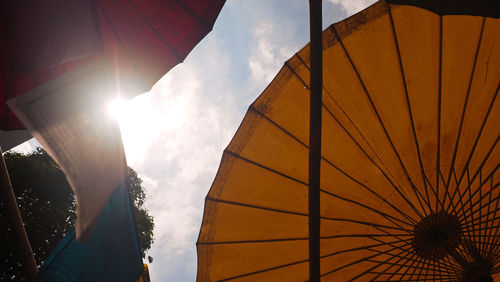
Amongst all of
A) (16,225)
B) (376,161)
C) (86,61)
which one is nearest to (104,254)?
(16,225)

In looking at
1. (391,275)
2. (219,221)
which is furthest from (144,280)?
(391,275)

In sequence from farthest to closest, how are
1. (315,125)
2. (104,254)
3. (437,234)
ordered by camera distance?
(437,234) < (104,254) < (315,125)

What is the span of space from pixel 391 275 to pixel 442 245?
591mm

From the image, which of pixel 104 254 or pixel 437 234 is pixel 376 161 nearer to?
pixel 437 234

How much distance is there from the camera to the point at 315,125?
1.27 m

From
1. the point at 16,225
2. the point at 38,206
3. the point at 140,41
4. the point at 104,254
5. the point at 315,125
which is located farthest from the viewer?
the point at 38,206

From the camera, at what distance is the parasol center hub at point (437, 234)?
2365 millimetres

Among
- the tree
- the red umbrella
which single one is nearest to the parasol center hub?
the red umbrella

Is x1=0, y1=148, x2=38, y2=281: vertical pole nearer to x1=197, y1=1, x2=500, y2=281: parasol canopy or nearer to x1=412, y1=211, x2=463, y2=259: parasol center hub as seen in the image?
x1=197, y1=1, x2=500, y2=281: parasol canopy

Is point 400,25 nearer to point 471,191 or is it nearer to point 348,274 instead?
point 471,191

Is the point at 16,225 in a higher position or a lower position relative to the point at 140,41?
lower

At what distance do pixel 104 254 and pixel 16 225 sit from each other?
83 centimetres

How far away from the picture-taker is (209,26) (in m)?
2.75

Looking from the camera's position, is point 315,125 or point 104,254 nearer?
point 315,125
